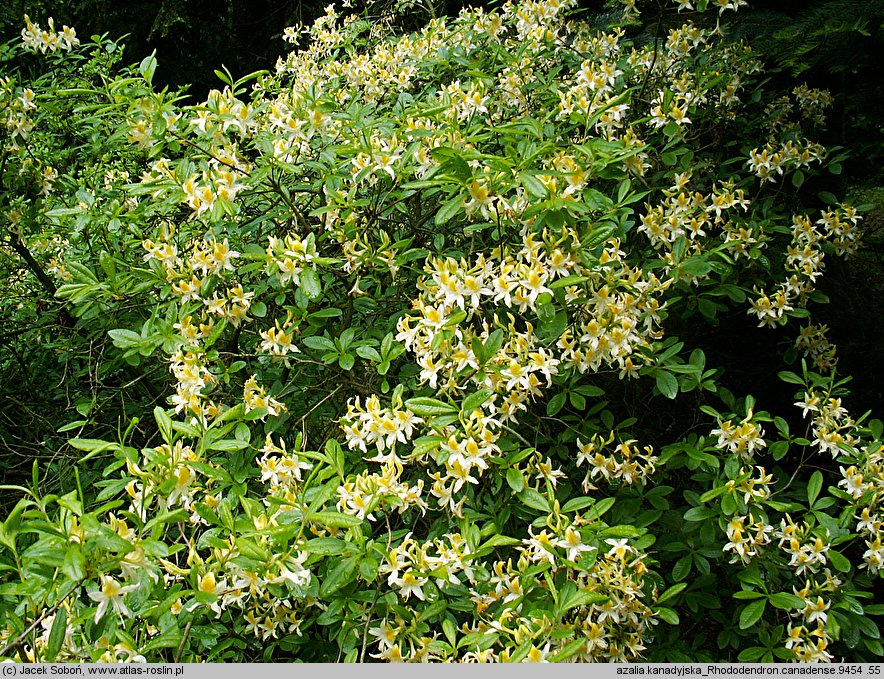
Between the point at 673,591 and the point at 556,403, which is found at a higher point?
the point at 556,403

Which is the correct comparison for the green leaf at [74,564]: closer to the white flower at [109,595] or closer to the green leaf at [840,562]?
the white flower at [109,595]

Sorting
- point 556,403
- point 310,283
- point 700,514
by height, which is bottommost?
point 700,514

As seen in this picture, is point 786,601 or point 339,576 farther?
point 786,601

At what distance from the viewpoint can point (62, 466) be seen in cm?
262

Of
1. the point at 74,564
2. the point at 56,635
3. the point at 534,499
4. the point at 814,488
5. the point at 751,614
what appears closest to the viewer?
the point at 74,564

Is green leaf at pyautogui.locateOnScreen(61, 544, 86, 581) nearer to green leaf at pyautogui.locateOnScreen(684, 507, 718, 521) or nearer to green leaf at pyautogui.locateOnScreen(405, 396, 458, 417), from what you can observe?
green leaf at pyautogui.locateOnScreen(405, 396, 458, 417)

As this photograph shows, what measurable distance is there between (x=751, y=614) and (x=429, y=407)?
851 mm

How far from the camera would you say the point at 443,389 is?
1.69m

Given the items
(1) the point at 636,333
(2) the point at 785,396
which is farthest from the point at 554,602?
(2) the point at 785,396

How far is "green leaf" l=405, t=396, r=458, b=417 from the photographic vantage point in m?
1.57

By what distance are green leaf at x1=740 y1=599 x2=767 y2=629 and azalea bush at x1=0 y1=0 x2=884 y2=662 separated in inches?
1.4

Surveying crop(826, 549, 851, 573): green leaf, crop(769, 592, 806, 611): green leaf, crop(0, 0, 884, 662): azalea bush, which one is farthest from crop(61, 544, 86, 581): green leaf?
crop(826, 549, 851, 573): green leaf

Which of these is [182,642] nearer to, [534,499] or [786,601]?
[534,499]

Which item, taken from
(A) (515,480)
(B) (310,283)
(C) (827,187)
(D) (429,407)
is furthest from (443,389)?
(C) (827,187)
